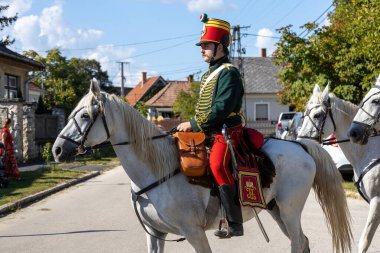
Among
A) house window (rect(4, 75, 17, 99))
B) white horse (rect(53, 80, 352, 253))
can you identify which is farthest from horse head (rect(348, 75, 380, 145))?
house window (rect(4, 75, 17, 99))

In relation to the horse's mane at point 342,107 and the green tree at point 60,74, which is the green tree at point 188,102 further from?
the horse's mane at point 342,107

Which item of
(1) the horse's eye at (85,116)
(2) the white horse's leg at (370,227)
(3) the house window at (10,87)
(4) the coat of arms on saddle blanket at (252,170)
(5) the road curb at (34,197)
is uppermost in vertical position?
(3) the house window at (10,87)

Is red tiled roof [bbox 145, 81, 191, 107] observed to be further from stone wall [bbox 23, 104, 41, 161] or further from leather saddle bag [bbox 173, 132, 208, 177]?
leather saddle bag [bbox 173, 132, 208, 177]

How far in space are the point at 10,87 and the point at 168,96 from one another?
4273cm

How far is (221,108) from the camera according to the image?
471 cm

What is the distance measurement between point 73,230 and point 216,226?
4455 millimetres

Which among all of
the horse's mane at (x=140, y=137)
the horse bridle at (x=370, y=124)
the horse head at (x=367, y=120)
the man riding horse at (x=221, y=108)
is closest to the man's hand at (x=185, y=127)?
the man riding horse at (x=221, y=108)

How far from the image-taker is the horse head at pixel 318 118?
763 centimetres

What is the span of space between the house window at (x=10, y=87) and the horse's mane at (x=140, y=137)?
22.4 meters

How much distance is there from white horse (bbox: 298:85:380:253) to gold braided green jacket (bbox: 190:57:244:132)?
2.13m

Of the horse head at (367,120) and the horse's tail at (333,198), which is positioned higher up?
the horse head at (367,120)

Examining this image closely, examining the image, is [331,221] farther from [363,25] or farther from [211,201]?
[363,25]

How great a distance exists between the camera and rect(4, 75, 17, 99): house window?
84.3 feet

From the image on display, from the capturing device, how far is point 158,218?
4.70 m
